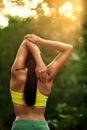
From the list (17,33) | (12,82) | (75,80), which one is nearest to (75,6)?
(12,82)

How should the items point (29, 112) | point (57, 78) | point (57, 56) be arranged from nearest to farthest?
point (29, 112) → point (57, 56) → point (57, 78)

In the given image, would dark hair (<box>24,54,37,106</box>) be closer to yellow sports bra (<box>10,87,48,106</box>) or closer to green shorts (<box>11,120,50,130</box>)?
yellow sports bra (<box>10,87,48,106</box>)

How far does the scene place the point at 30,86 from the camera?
5008 mm

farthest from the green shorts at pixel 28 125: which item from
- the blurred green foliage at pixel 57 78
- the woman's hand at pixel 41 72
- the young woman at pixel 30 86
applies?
the blurred green foliage at pixel 57 78

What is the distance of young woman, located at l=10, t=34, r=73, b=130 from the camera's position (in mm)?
5055

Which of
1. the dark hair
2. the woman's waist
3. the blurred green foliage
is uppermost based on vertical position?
the dark hair

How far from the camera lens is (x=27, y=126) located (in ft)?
16.7

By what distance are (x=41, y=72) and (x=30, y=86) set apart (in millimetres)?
159

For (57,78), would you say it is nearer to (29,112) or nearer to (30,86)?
(29,112)

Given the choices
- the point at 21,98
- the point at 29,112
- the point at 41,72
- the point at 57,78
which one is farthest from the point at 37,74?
the point at 57,78

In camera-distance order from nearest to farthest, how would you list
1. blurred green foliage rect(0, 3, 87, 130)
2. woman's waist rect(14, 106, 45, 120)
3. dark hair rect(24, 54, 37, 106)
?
dark hair rect(24, 54, 37, 106), woman's waist rect(14, 106, 45, 120), blurred green foliage rect(0, 3, 87, 130)

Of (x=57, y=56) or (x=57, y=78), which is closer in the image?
(x=57, y=56)

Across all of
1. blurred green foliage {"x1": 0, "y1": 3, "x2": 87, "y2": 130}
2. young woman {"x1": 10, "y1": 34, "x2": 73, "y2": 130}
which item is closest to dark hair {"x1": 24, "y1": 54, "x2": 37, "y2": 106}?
young woman {"x1": 10, "y1": 34, "x2": 73, "y2": 130}

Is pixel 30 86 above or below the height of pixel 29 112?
above
